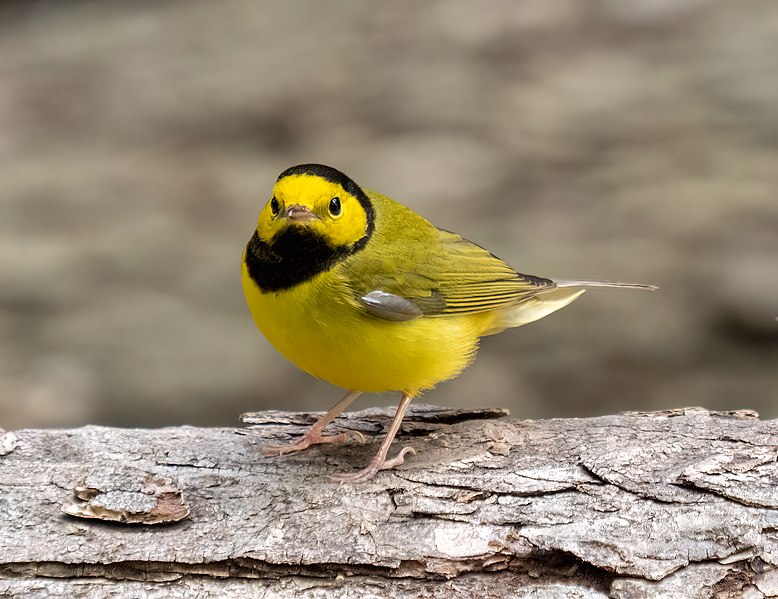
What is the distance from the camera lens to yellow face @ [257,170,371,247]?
3.94 m

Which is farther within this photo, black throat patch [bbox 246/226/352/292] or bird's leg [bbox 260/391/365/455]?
bird's leg [bbox 260/391/365/455]

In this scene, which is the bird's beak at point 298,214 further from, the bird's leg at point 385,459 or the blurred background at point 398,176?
the blurred background at point 398,176

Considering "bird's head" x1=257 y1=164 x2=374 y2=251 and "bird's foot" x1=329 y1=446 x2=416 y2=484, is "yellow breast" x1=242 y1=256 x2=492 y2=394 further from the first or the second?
"bird's foot" x1=329 y1=446 x2=416 y2=484


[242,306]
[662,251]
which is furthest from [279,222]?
[662,251]

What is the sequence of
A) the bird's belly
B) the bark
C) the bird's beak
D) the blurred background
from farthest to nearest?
the blurred background < the bird's belly < the bird's beak < the bark

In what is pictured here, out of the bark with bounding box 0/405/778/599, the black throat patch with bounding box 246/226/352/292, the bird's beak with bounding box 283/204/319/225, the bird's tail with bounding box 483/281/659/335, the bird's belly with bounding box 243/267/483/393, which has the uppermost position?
the bird's beak with bounding box 283/204/319/225

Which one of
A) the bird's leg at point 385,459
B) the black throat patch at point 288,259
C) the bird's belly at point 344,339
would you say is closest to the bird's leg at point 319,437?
the bird's leg at point 385,459

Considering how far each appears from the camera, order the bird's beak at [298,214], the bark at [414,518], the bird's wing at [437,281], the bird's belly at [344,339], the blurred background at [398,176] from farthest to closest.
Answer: the blurred background at [398,176], the bird's wing at [437,281], the bird's belly at [344,339], the bird's beak at [298,214], the bark at [414,518]

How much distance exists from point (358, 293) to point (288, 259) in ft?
1.06

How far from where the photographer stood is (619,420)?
14.9 ft

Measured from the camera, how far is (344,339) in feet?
13.3

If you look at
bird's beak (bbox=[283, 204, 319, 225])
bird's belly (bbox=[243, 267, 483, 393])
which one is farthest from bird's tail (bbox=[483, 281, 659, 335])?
bird's beak (bbox=[283, 204, 319, 225])

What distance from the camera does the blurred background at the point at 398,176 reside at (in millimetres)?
Result: 7191

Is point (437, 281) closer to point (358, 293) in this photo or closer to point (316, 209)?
point (358, 293)
